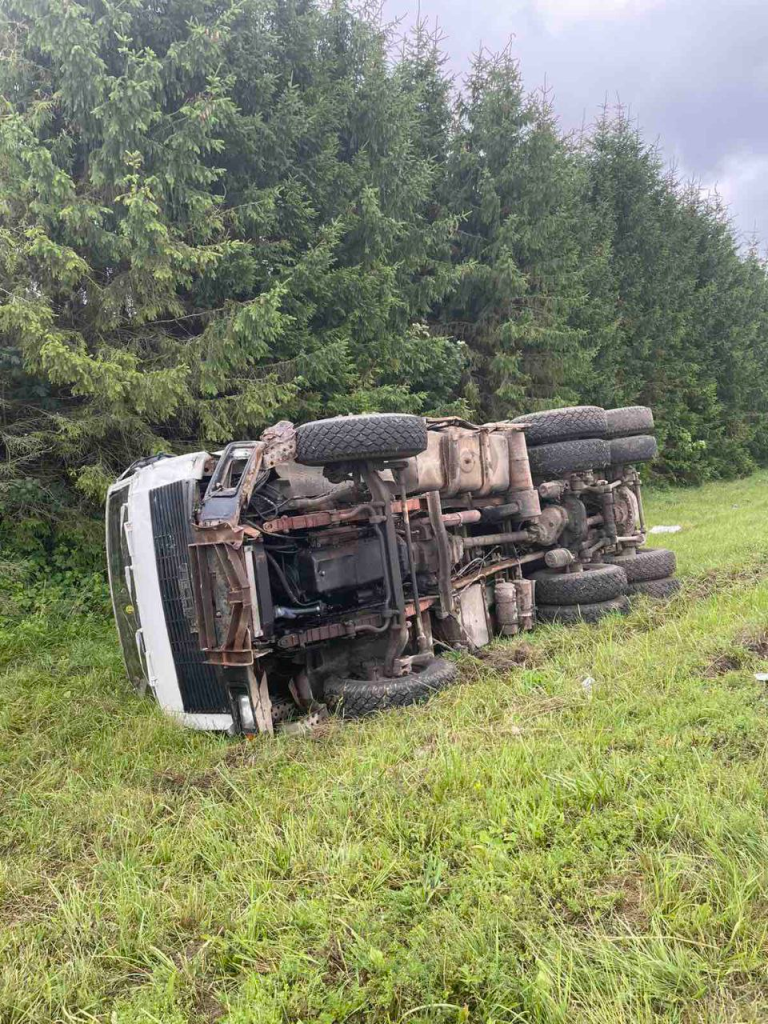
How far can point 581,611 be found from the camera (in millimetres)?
4895

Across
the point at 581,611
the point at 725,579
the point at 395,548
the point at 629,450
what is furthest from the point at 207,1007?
the point at 629,450

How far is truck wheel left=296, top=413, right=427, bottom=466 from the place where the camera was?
358 cm

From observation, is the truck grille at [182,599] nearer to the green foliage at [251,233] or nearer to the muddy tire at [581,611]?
the muddy tire at [581,611]

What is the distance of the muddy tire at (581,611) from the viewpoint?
487 centimetres

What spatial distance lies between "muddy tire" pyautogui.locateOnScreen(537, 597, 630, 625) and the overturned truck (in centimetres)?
1

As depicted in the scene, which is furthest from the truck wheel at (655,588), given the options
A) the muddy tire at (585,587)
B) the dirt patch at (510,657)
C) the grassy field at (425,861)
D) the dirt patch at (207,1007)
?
the dirt patch at (207,1007)

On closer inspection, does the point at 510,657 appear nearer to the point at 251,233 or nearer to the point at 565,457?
the point at 565,457

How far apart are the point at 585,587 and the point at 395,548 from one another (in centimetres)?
185

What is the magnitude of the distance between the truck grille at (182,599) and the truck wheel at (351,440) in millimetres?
646

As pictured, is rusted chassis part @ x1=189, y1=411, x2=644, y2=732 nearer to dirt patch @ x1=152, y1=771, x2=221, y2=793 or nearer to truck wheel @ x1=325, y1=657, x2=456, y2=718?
truck wheel @ x1=325, y1=657, x2=456, y2=718

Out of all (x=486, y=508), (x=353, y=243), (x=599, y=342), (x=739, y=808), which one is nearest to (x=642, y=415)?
(x=486, y=508)

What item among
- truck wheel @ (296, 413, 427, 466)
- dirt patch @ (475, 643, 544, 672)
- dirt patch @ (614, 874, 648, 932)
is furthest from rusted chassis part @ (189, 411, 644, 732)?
dirt patch @ (614, 874, 648, 932)

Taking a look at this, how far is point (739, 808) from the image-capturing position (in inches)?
79.0

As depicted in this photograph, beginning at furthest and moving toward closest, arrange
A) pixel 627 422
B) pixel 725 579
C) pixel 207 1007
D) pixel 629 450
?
pixel 627 422
pixel 629 450
pixel 725 579
pixel 207 1007
